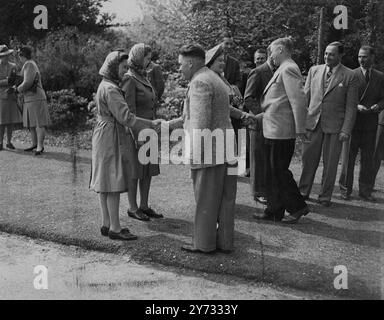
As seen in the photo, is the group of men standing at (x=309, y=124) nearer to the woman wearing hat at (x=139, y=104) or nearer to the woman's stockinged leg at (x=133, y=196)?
the woman wearing hat at (x=139, y=104)

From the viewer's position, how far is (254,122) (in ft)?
21.4

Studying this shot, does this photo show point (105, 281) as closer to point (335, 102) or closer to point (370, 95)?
point (335, 102)

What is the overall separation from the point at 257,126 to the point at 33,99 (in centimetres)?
533

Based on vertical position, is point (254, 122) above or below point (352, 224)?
above

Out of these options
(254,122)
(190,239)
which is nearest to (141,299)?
(190,239)

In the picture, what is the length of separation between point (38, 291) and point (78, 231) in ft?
5.00

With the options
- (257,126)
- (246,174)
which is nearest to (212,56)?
(257,126)

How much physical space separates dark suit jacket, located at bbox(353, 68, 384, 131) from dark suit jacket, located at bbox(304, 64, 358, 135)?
27.6 inches

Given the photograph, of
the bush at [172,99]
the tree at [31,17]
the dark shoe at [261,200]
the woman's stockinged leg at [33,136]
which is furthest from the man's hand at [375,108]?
the tree at [31,17]

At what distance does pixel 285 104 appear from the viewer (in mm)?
6172

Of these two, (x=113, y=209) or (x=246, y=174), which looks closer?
(x=113, y=209)

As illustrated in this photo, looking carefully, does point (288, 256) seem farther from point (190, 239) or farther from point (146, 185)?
point (146, 185)

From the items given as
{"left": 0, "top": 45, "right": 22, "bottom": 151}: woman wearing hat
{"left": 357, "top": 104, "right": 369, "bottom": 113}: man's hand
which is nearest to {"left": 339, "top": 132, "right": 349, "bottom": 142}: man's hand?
{"left": 357, "top": 104, "right": 369, "bottom": 113}: man's hand

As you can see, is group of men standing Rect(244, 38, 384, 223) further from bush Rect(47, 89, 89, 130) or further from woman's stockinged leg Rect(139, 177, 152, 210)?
bush Rect(47, 89, 89, 130)
